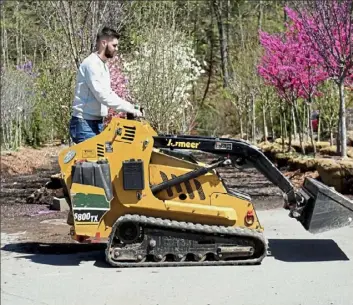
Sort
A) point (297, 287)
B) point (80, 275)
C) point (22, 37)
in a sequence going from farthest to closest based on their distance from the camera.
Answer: point (22, 37) → point (80, 275) → point (297, 287)

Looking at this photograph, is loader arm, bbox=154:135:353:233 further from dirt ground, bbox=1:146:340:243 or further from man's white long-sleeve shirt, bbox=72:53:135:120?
dirt ground, bbox=1:146:340:243

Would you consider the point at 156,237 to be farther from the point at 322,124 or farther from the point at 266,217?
the point at 322,124

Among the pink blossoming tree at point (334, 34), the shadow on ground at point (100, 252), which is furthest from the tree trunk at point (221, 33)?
the shadow on ground at point (100, 252)

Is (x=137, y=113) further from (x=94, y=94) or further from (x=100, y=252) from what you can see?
(x=100, y=252)

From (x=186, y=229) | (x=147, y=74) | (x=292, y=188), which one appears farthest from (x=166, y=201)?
(x=147, y=74)

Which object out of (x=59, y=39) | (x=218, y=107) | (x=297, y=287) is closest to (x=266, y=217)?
(x=297, y=287)

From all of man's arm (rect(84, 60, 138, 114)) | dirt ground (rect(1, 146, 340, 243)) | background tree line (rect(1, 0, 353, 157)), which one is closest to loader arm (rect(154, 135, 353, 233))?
man's arm (rect(84, 60, 138, 114))

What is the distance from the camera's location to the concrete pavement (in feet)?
18.6

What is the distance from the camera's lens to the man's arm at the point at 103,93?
23.6ft

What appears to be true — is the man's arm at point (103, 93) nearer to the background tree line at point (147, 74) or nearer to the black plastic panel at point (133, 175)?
the black plastic panel at point (133, 175)

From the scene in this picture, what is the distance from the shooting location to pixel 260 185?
539 inches

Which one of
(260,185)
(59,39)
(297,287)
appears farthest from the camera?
(59,39)

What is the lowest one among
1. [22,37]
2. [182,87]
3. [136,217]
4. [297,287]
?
[297,287]

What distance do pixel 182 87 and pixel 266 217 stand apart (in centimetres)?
1319
